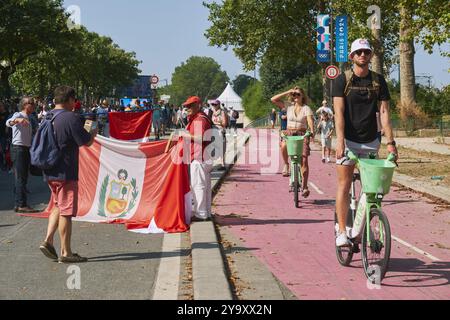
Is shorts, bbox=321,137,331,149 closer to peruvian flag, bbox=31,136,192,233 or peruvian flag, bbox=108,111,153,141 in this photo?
peruvian flag, bbox=108,111,153,141

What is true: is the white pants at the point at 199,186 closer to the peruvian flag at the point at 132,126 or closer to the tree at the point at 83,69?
the peruvian flag at the point at 132,126

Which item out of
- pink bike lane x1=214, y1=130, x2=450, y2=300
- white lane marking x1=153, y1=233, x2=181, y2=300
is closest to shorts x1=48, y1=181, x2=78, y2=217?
white lane marking x1=153, y1=233, x2=181, y2=300

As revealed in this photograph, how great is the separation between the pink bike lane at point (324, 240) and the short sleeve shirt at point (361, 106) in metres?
1.29

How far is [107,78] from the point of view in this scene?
348ft

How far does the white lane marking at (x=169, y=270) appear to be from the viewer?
6383mm

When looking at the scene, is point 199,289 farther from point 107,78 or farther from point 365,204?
point 107,78

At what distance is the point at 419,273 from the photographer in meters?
7.16

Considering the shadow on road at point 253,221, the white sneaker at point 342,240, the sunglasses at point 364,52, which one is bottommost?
the shadow on road at point 253,221

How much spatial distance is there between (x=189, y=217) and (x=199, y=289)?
12.5ft

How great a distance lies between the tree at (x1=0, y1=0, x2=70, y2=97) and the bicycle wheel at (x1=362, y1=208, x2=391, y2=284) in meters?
40.8

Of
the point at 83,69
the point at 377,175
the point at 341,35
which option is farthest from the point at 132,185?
the point at 83,69

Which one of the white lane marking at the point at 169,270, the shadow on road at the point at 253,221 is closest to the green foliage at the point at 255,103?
the shadow on road at the point at 253,221

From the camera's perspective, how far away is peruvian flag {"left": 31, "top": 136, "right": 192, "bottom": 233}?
32.7 ft
